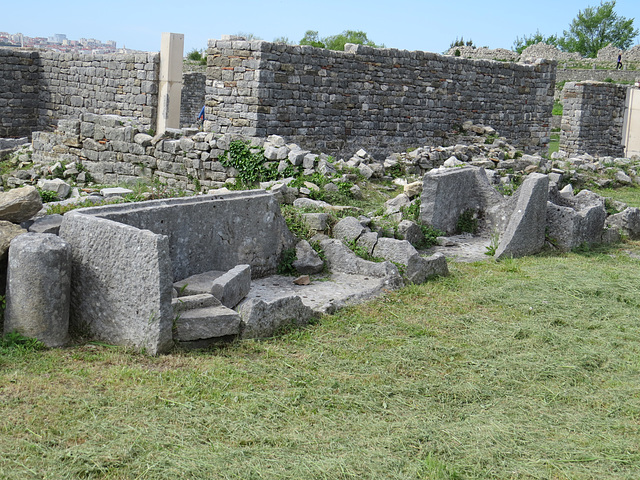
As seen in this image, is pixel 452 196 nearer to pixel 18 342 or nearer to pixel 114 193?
pixel 114 193

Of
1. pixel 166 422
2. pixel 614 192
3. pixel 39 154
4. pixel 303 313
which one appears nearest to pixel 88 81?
pixel 39 154

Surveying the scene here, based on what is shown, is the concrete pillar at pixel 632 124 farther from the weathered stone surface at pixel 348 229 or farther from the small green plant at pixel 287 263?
the small green plant at pixel 287 263

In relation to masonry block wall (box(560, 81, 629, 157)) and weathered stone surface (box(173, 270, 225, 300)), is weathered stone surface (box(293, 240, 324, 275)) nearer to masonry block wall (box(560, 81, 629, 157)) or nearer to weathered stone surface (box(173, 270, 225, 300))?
weathered stone surface (box(173, 270, 225, 300))

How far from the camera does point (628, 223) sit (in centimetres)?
992

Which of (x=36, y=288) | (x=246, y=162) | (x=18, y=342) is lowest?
(x=18, y=342)

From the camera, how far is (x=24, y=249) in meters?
4.49

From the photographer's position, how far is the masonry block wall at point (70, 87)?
16.9 metres

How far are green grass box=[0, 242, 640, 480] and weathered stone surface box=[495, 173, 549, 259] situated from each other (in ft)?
7.54

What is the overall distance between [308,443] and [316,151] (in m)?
11.6

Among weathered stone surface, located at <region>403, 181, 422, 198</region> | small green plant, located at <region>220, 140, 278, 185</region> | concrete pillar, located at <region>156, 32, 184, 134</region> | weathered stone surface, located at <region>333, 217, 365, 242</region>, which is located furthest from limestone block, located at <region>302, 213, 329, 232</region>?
concrete pillar, located at <region>156, 32, 184, 134</region>

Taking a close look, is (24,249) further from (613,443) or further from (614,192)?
(614,192)

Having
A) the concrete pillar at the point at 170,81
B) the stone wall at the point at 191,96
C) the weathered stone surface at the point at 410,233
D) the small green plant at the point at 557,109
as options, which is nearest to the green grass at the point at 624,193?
the weathered stone surface at the point at 410,233

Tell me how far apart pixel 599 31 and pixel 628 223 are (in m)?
74.1

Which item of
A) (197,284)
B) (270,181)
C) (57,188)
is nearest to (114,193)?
(57,188)
